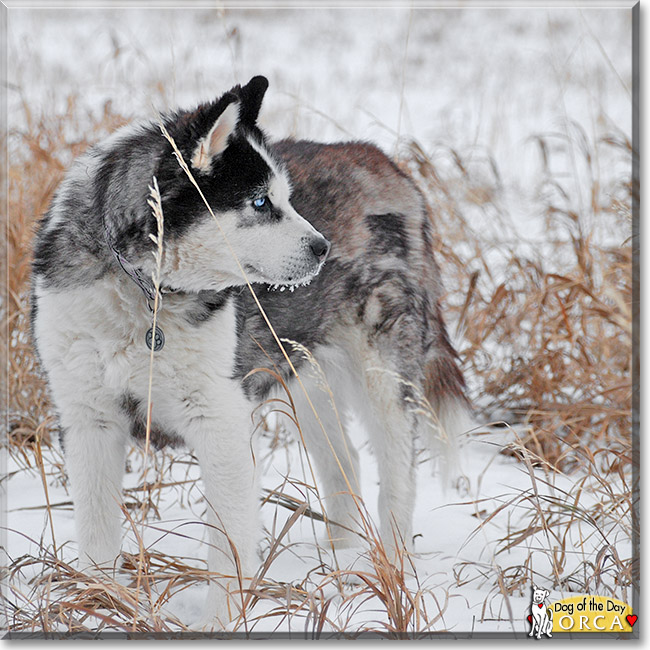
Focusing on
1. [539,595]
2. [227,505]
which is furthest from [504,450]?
[227,505]

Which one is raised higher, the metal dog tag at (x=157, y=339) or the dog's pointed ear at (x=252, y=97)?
the dog's pointed ear at (x=252, y=97)

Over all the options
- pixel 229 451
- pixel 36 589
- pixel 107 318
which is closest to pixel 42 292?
pixel 107 318

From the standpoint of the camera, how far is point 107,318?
2082 millimetres

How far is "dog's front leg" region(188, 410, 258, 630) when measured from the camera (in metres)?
2.14

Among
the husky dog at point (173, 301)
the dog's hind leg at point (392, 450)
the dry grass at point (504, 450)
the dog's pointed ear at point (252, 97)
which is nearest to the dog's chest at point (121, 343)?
the husky dog at point (173, 301)

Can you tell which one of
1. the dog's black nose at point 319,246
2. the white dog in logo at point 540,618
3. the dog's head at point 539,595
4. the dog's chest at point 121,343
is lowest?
the white dog in logo at point 540,618

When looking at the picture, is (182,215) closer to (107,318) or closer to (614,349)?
(107,318)

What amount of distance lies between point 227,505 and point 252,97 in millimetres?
1170

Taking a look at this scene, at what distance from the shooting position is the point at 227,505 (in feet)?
7.10

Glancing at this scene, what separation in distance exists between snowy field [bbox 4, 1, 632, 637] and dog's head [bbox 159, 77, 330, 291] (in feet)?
2.26

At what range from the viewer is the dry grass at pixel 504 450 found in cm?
201

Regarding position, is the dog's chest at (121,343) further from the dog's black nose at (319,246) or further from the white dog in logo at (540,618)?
the white dog in logo at (540,618)

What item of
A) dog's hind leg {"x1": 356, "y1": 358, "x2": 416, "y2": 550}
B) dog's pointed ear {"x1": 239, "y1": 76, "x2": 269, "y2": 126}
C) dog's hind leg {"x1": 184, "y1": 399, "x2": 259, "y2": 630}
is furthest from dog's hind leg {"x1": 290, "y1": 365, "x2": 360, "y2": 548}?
dog's pointed ear {"x1": 239, "y1": 76, "x2": 269, "y2": 126}

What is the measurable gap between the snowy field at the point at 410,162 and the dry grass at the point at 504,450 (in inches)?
0.9
